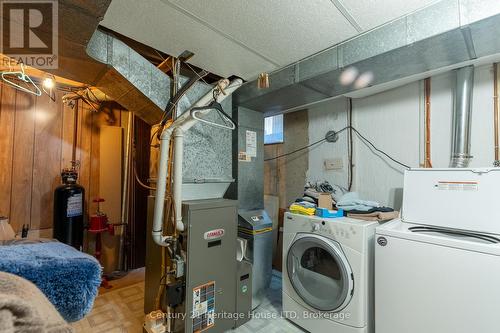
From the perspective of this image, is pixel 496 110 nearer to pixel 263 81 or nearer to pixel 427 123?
pixel 427 123

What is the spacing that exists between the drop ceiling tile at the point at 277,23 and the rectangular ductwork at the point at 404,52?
0.14 metres

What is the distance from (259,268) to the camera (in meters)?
2.39

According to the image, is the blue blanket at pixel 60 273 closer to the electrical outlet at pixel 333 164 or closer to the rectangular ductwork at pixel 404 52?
the rectangular ductwork at pixel 404 52

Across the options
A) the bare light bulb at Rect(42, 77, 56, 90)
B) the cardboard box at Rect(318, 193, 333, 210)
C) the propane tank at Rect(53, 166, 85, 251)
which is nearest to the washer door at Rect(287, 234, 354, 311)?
the cardboard box at Rect(318, 193, 333, 210)

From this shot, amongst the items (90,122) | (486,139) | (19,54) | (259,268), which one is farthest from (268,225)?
(90,122)

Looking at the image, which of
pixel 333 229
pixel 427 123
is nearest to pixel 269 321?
pixel 333 229

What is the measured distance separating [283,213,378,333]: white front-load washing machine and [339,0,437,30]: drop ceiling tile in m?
1.35

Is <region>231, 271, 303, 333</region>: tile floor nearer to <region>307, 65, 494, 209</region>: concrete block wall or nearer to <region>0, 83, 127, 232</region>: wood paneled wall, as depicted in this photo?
<region>307, 65, 494, 209</region>: concrete block wall

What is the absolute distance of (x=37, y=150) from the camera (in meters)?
2.60

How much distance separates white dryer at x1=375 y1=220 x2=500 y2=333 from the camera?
1189mm

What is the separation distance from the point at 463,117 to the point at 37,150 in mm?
4075

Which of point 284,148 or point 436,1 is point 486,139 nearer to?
point 436,1

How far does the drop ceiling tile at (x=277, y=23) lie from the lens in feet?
4.32

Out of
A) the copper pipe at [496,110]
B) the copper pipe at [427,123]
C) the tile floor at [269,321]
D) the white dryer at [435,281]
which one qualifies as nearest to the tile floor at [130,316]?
the tile floor at [269,321]
